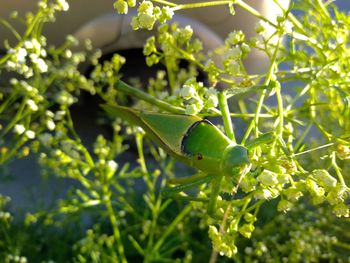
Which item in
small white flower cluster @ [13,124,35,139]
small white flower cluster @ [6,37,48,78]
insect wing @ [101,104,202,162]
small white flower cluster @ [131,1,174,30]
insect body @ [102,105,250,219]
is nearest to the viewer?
insect body @ [102,105,250,219]

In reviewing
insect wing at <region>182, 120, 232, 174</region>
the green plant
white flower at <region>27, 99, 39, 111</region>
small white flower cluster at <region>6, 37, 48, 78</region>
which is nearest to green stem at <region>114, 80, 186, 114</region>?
the green plant

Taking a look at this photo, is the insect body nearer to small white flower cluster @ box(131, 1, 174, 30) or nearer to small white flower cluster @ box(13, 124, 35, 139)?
small white flower cluster @ box(131, 1, 174, 30)

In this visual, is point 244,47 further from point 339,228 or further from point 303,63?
point 339,228

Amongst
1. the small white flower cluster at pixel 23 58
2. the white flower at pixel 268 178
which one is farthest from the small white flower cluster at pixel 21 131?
the white flower at pixel 268 178

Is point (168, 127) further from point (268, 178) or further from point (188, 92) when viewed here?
point (268, 178)

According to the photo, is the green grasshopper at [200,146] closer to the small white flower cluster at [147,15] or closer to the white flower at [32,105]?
the small white flower cluster at [147,15]

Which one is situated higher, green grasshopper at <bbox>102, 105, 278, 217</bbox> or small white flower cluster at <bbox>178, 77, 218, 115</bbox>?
small white flower cluster at <bbox>178, 77, 218, 115</bbox>

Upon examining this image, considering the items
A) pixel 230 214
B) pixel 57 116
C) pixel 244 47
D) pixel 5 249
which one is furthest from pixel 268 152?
pixel 5 249
